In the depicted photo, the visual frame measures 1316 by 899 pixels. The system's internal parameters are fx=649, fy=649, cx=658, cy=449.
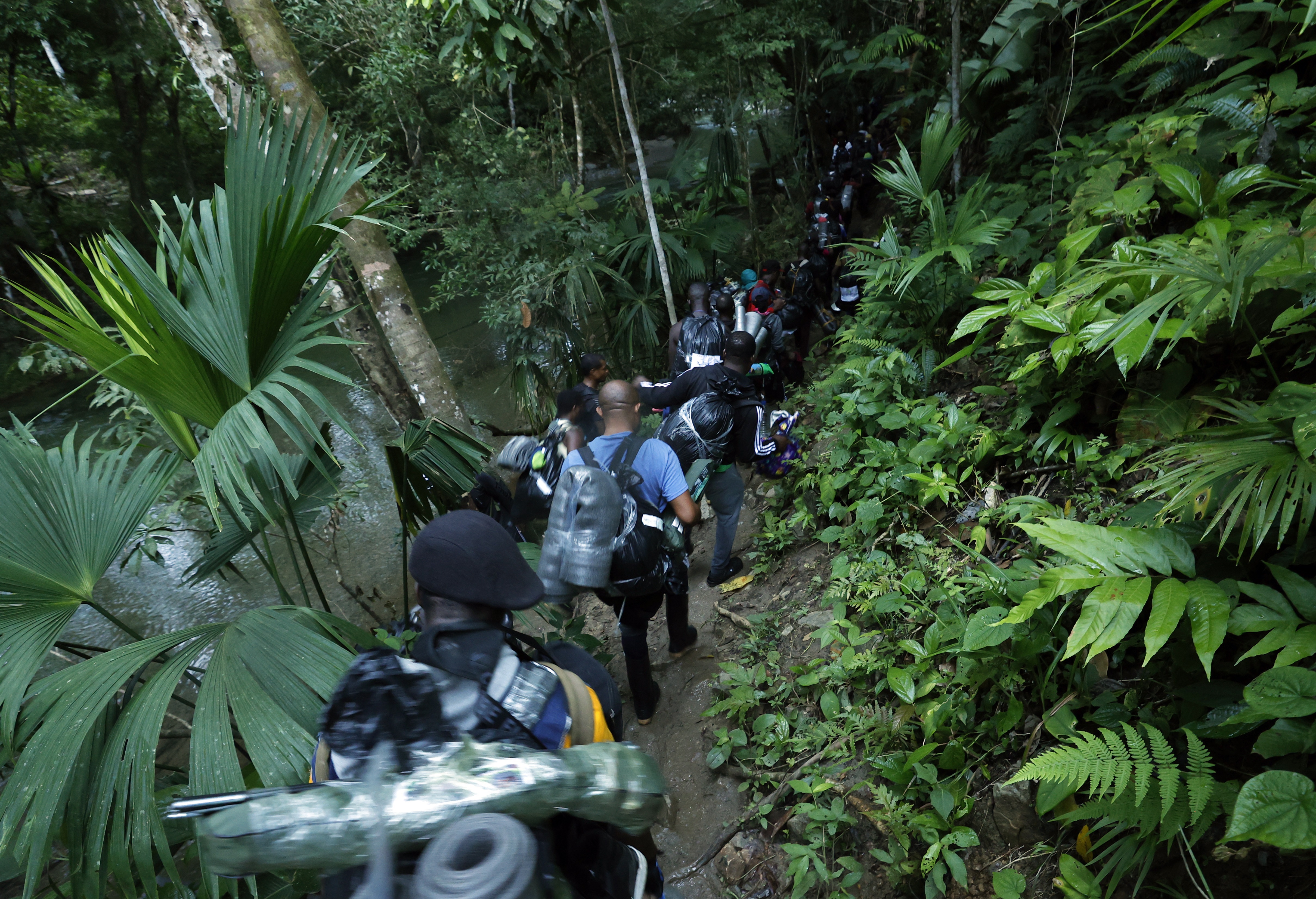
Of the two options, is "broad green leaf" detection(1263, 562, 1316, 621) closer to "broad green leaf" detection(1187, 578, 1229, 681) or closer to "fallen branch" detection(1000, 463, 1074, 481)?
"broad green leaf" detection(1187, 578, 1229, 681)

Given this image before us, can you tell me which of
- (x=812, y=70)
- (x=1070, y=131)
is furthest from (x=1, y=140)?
(x=1070, y=131)

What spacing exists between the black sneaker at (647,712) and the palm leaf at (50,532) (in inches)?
99.6

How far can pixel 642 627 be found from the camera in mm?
3393

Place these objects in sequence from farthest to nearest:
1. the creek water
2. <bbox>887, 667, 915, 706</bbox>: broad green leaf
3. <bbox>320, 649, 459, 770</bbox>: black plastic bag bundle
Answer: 1. the creek water
2. <bbox>887, 667, 915, 706</bbox>: broad green leaf
3. <bbox>320, 649, 459, 770</bbox>: black plastic bag bundle

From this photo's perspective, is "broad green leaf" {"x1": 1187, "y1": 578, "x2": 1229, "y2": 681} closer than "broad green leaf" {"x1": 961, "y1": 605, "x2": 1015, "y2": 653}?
Yes

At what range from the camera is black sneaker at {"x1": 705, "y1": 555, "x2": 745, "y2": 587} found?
464 cm

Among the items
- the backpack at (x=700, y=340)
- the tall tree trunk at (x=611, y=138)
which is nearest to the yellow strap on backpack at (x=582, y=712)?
the backpack at (x=700, y=340)

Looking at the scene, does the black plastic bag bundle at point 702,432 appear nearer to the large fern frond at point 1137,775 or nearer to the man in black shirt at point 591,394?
the man in black shirt at point 591,394

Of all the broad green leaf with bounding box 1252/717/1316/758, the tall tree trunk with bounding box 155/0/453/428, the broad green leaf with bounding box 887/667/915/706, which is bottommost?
the broad green leaf with bounding box 887/667/915/706

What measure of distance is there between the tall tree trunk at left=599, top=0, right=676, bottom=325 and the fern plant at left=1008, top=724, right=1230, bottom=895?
5.01 metres

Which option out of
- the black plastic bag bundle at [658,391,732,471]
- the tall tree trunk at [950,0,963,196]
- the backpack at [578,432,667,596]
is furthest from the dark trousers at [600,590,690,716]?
the tall tree trunk at [950,0,963,196]

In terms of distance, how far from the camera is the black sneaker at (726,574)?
183 inches

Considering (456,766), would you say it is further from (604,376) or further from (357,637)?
(604,376)

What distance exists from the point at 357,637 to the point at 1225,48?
189 inches
